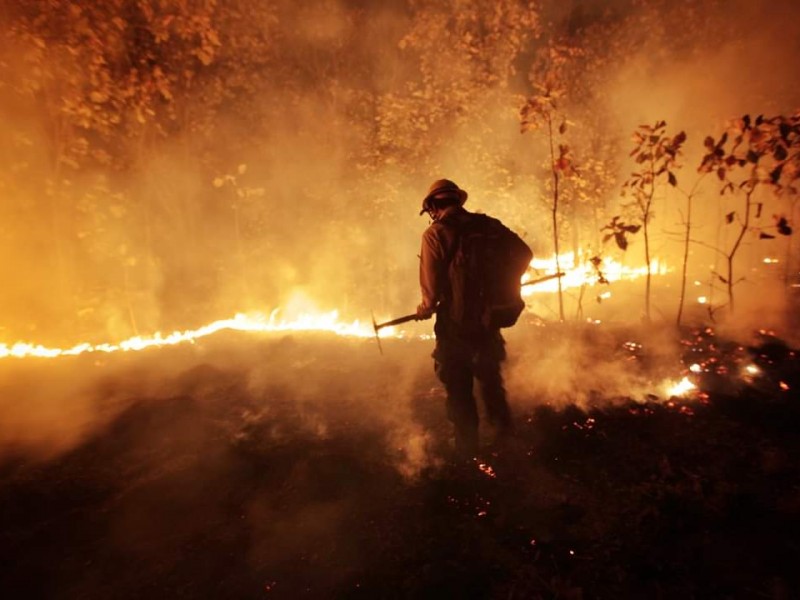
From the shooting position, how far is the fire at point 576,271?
15477mm

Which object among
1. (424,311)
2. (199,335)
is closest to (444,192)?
(424,311)

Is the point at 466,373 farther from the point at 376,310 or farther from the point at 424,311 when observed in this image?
the point at 376,310

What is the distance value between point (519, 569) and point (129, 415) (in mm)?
5622

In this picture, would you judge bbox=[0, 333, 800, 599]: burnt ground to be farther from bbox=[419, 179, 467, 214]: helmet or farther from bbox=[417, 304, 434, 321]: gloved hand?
bbox=[419, 179, 467, 214]: helmet

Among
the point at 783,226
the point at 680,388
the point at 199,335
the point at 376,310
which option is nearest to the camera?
the point at 680,388

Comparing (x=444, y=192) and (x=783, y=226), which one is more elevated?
(x=444, y=192)

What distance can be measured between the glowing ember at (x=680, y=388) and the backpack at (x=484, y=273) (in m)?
3.01

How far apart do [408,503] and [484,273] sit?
2.29 meters

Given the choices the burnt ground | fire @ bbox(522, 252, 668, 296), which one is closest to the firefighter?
the burnt ground

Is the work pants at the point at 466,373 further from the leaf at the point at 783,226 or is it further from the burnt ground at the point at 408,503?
the leaf at the point at 783,226

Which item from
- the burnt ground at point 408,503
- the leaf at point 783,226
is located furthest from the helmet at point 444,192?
the leaf at point 783,226

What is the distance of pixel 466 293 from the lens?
14.8 ft

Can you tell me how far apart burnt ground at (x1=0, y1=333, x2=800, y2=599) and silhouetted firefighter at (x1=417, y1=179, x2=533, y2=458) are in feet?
2.50

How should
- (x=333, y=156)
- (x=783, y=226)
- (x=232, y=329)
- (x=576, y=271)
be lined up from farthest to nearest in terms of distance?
(x=576, y=271), (x=333, y=156), (x=232, y=329), (x=783, y=226)
